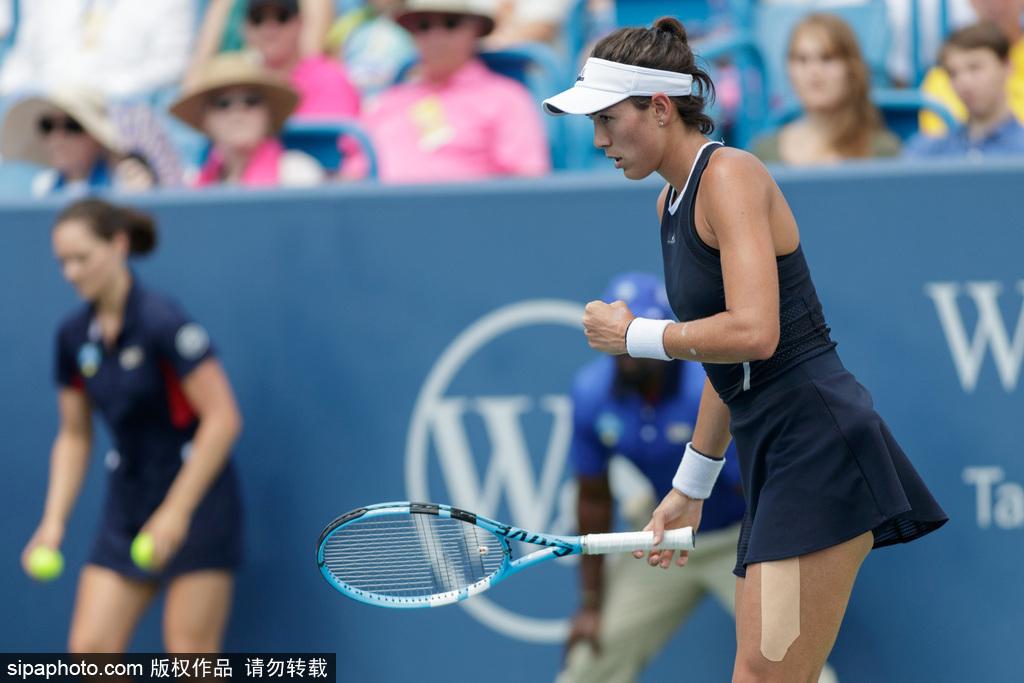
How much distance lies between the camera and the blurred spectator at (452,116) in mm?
5750

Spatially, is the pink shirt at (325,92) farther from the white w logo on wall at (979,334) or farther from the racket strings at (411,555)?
the racket strings at (411,555)

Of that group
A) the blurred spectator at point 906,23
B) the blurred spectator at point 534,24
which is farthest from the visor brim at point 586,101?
the blurred spectator at point 534,24

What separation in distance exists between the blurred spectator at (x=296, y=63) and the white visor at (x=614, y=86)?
3436 millimetres

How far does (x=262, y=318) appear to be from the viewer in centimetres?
545

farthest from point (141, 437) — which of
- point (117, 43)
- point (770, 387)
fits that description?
point (117, 43)

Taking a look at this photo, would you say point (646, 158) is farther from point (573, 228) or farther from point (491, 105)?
point (491, 105)

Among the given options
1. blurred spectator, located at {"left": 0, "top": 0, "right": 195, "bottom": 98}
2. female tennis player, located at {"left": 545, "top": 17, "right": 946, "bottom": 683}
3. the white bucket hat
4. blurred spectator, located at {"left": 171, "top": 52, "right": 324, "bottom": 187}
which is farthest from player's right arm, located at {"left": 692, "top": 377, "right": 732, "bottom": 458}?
blurred spectator, located at {"left": 0, "top": 0, "right": 195, "bottom": 98}

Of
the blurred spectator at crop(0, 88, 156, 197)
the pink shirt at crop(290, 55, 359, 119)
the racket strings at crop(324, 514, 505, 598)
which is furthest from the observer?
the pink shirt at crop(290, 55, 359, 119)

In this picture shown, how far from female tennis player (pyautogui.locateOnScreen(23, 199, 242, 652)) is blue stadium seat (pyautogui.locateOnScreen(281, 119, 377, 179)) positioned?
0.94 metres

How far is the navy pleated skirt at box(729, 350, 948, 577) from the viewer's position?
314 centimetres

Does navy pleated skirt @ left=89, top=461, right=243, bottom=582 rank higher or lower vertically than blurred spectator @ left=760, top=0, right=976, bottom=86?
lower

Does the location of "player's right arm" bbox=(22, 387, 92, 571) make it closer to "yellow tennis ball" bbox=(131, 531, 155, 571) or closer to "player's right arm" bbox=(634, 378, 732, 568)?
"yellow tennis ball" bbox=(131, 531, 155, 571)

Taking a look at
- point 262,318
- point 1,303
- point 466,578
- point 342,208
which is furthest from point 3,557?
point 466,578

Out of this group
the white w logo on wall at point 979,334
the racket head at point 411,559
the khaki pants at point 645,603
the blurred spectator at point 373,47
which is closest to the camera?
the racket head at point 411,559
